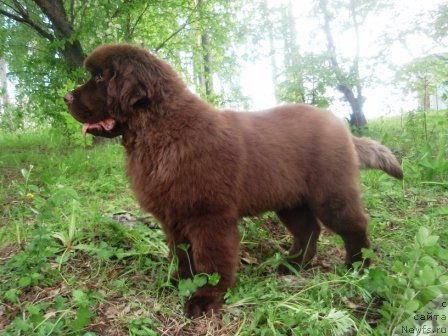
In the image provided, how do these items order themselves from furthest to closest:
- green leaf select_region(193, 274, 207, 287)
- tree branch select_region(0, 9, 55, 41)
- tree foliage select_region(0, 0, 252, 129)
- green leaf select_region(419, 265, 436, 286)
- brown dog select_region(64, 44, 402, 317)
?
tree branch select_region(0, 9, 55, 41) → tree foliage select_region(0, 0, 252, 129) → brown dog select_region(64, 44, 402, 317) → green leaf select_region(193, 274, 207, 287) → green leaf select_region(419, 265, 436, 286)

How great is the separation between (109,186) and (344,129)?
2.76m

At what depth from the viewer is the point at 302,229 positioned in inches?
145

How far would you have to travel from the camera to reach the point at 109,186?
194 inches

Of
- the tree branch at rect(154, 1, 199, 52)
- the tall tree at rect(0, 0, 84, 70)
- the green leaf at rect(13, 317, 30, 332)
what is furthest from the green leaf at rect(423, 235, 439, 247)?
the tree branch at rect(154, 1, 199, 52)

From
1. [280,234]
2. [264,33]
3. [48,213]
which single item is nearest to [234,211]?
[48,213]

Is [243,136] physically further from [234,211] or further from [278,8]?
[278,8]

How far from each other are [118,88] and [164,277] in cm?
134

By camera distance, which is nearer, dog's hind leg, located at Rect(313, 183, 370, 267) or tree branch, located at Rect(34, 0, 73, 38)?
dog's hind leg, located at Rect(313, 183, 370, 267)

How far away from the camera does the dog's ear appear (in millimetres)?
2836

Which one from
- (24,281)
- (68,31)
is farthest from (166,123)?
(68,31)

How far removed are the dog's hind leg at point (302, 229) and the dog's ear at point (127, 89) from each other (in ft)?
5.10

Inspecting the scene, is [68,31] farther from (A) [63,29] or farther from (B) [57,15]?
(B) [57,15]

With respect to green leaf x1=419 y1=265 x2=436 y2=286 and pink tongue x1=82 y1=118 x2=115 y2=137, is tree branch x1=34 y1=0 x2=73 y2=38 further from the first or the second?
green leaf x1=419 y1=265 x2=436 y2=286

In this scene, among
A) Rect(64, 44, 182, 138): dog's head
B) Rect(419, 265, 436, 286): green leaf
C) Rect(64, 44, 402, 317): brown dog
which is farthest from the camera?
Rect(64, 44, 182, 138): dog's head
